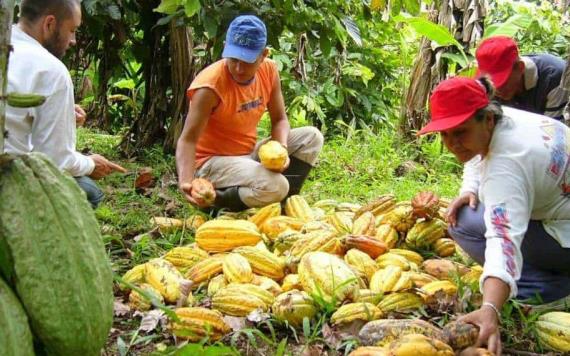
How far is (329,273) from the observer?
308 cm

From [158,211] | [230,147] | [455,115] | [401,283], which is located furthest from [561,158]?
[158,211]

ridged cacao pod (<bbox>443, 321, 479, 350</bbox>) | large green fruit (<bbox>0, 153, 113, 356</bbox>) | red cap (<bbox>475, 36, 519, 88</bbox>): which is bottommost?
ridged cacao pod (<bbox>443, 321, 479, 350</bbox>)

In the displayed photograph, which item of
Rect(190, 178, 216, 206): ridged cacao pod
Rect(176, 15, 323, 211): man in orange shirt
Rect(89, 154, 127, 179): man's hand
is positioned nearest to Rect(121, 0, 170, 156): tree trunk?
Rect(176, 15, 323, 211): man in orange shirt

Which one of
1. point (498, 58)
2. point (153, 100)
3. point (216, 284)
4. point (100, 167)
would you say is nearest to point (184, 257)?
point (216, 284)

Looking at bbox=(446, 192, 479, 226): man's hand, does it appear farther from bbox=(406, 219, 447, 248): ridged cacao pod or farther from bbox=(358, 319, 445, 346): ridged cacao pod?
bbox=(358, 319, 445, 346): ridged cacao pod

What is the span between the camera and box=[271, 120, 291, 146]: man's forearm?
15.9 feet

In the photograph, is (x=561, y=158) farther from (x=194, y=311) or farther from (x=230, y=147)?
(x=230, y=147)

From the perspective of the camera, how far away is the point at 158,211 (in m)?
4.64

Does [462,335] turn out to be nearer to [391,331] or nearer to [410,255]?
[391,331]

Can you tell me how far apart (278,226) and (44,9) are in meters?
1.75

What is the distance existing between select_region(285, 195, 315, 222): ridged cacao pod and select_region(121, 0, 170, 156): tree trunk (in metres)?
2.26

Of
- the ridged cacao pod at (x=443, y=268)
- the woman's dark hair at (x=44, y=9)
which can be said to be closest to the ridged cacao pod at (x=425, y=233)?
the ridged cacao pod at (x=443, y=268)

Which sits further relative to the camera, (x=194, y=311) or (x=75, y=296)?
(x=194, y=311)

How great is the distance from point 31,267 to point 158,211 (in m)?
3.33
